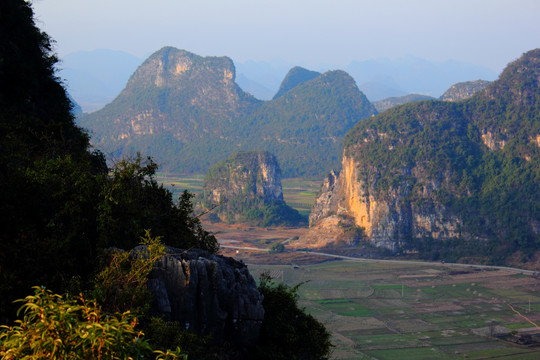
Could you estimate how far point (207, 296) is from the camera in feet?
32.8

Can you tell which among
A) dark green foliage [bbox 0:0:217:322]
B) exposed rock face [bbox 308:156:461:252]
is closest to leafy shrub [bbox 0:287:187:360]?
dark green foliage [bbox 0:0:217:322]

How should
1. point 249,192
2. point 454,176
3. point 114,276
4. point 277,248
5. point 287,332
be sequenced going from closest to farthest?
point 114,276 → point 287,332 → point 277,248 → point 454,176 → point 249,192

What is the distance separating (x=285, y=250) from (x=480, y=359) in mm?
37781

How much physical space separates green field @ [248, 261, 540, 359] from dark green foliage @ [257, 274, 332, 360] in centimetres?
2005

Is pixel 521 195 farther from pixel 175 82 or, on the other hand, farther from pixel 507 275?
pixel 175 82

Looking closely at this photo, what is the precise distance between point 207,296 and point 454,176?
6780cm

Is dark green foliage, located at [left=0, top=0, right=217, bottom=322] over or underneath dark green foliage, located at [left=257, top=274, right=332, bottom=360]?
over

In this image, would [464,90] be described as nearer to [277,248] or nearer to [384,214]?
[384,214]

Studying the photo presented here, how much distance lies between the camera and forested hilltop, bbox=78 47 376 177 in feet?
485

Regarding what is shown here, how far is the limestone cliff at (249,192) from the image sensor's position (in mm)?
92625

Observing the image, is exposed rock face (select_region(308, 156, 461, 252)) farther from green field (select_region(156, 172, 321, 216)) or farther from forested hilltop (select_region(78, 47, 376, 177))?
forested hilltop (select_region(78, 47, 376, 177))

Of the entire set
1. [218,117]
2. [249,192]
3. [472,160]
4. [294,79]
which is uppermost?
[294,79]

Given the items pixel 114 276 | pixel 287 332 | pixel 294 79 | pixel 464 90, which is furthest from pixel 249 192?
pixel 294 79

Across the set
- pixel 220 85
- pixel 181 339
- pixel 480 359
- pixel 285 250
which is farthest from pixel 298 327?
pixel 220 85
